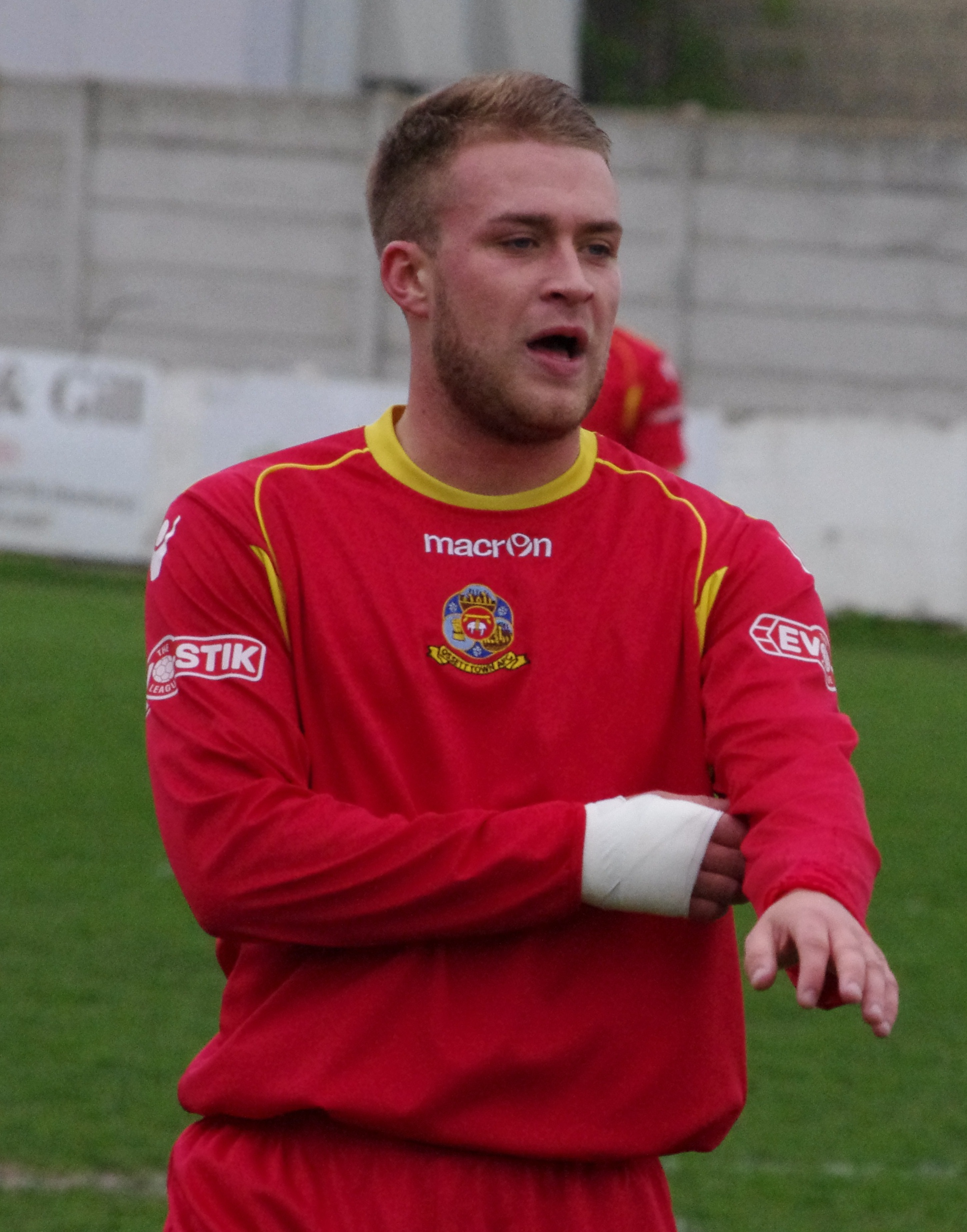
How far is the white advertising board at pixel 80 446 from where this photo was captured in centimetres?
1817

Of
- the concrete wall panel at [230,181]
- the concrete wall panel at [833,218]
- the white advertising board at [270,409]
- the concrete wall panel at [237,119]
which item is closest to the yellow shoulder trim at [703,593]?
the white advertising board at [270,409]

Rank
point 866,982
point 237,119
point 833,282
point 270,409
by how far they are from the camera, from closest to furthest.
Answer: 1. point 866,982
2. point 270,409
3. point 833,282
4. point 237,119

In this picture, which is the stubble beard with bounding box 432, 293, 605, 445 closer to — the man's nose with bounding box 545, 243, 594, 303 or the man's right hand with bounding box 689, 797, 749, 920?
the man's nose with bounding box 545, 243, 594, 303

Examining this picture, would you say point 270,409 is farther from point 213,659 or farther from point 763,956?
point 763,956

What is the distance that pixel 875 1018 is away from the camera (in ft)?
6.59

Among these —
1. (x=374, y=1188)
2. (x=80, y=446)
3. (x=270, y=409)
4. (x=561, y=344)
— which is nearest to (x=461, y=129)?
(x=561, y=344)

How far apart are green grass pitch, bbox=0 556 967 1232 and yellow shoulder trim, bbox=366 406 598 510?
2.74 m

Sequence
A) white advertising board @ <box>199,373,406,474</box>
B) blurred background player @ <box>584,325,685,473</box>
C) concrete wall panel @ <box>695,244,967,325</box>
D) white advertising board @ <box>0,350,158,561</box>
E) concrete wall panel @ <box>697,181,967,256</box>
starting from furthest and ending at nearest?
concrete wall panel @ <box>695,244,967,325</box>
concrete wall panel @ <box>697,181,967,256</box>
white advertising board @ <box>0,350,158,561</box>
white advertising board @ <box>199,373,406,474</box>
blurred background player @ <box>584,325,685,473</box>

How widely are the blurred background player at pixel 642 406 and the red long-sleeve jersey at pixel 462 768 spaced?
3681 millimetres

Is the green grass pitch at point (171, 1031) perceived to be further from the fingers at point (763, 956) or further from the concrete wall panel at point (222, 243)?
the concrete wall panel at point (222, 243)

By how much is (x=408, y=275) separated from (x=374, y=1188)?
1.12 metres

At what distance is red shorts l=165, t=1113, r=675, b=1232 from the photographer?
2.41 meters

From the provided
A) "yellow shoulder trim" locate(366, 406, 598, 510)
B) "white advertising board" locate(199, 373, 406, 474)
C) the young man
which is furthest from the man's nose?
"white advertising board" locate(199, 373, 406, 474)

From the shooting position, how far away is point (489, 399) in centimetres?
248
